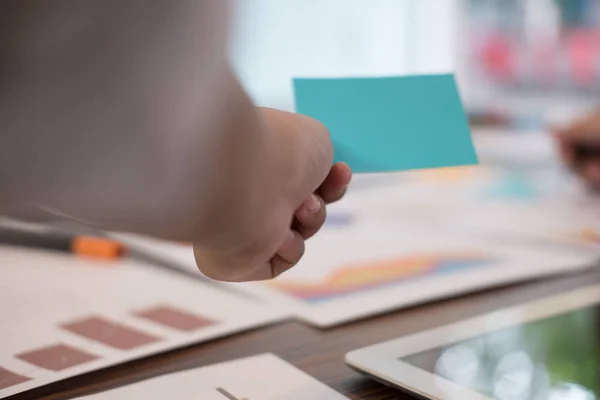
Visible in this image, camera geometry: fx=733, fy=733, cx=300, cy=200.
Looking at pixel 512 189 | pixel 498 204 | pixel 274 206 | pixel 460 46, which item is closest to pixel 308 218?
pixel 274 206

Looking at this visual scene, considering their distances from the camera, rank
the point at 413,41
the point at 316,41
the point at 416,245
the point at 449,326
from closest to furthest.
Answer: the point at 449,326
the point at 416,245
the point at 316,41
the point at 413,41

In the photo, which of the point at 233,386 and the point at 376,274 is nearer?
the point at 233,386

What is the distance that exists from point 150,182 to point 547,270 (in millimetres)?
482

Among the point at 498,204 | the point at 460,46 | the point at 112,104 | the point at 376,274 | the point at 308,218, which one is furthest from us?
the point at 460,46

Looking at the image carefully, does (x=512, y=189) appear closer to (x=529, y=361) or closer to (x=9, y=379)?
(x=529, y=361)

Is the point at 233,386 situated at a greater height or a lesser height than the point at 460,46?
lesser

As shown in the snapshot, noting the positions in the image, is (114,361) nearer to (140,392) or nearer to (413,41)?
(140,392)

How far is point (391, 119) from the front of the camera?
0.46 m

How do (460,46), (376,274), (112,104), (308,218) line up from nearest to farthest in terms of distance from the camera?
(112,104) → (308,218) → (376,274) → (460,46)

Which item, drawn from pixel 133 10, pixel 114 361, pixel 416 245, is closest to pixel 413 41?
pixel 416 245

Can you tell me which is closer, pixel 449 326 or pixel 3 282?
pixel 449 326

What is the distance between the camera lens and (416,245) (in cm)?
78

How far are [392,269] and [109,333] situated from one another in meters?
0.28

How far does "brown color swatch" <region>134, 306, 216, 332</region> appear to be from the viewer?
540 millimetres
